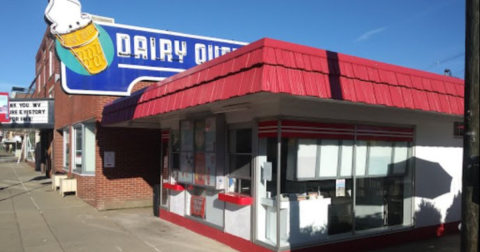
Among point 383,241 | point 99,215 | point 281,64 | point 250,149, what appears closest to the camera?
point 281,64

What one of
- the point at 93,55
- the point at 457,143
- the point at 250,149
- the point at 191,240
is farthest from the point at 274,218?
the point at 93,55

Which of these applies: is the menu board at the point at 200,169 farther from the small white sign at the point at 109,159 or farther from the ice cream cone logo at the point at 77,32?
the small white sign at the point at 109,159

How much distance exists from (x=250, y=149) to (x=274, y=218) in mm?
1341

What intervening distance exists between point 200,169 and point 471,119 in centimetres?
580

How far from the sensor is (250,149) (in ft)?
24.3

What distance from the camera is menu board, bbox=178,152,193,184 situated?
30.2 ft

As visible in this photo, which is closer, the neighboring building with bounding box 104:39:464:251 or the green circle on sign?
the neighboring building with bounding box 104:39:464:251

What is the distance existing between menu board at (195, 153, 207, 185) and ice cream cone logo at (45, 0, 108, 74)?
344 centimetres

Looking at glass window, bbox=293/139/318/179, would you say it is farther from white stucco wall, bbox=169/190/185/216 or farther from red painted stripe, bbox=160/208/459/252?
white stucco wall, bbox=169/190/185/216

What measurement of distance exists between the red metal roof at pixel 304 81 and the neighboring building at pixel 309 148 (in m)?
0.02

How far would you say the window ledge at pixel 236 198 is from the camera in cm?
705

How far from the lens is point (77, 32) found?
938 centimetres

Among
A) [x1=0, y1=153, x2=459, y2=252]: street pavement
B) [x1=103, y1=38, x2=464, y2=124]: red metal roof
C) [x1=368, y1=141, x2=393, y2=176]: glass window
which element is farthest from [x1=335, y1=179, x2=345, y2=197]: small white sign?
[x1=103, y1=38, x2=464, y2=124]: red metal roof

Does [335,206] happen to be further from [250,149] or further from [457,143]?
[457,143]
